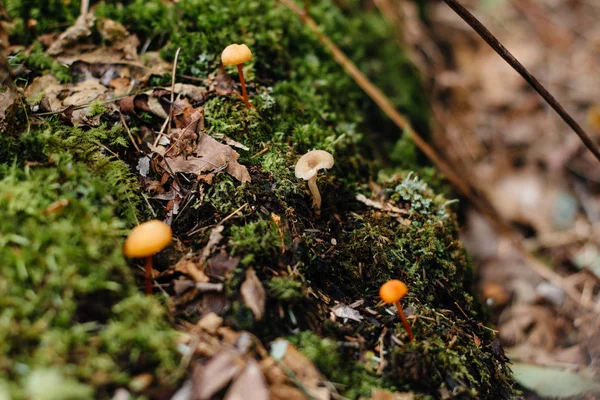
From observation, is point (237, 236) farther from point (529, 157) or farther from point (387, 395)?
point (529, 157)

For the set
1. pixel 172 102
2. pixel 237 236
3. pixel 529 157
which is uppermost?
pixel 172 102

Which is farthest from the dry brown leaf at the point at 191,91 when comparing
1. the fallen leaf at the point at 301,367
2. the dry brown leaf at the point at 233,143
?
the fallen leaf at the point at 301,367

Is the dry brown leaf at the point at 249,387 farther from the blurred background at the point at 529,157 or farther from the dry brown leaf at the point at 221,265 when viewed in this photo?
the blurred background at the point at 529,157

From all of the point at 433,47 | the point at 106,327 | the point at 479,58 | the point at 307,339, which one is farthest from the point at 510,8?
the point at 106,327

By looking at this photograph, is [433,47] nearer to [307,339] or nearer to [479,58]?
[479,58]

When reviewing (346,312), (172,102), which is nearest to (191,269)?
(346,312)
